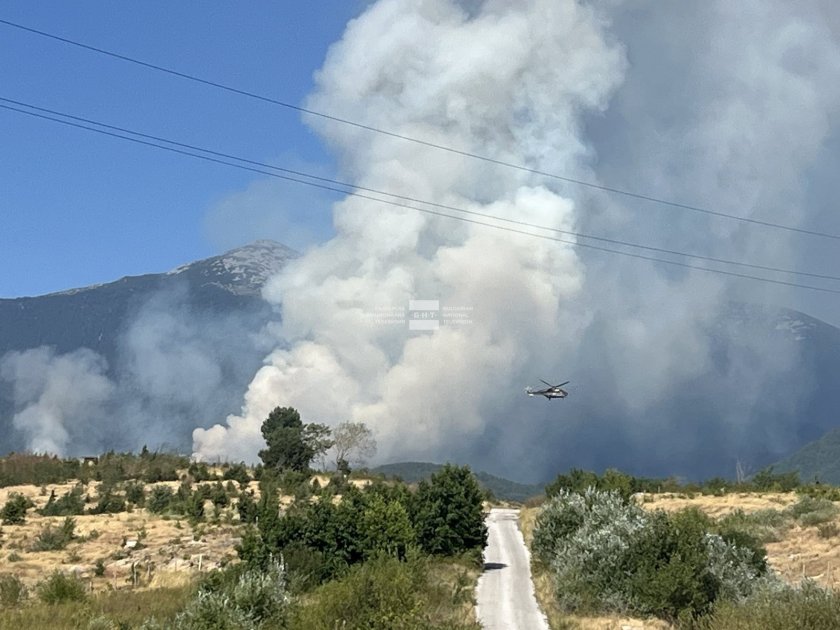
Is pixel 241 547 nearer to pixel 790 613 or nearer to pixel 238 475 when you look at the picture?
pixel 790 613

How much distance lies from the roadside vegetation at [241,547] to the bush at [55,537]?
5.6 inches

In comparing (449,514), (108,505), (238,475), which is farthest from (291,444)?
(449,514)

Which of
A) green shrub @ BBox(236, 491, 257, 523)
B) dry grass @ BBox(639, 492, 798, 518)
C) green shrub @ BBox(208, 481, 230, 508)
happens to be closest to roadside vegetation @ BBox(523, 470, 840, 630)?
dry grass @ BBox(639, 492, 798, 518)

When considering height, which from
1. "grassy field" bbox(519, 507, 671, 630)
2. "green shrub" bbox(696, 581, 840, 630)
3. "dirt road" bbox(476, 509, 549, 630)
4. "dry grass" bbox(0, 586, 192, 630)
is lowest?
"dirt road" bbox(476, 509, 549, 630)

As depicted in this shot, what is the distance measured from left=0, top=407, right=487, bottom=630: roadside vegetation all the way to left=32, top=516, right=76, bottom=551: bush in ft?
0.47

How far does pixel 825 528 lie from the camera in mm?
52094

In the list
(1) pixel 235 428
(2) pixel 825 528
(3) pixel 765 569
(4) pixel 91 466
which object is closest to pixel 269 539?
(3) pixel 765 569

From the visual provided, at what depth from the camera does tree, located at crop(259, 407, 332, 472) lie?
115 meters

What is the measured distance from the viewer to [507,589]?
4253cm

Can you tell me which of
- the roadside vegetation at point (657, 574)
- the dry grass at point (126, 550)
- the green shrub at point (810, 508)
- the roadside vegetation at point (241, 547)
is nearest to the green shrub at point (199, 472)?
the roadside vegetation at point (241, 547)

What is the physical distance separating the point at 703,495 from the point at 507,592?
49508 millimetres

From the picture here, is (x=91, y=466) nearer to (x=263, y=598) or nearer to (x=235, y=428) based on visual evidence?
(x=235, y=428)

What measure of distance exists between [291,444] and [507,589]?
78093 mm

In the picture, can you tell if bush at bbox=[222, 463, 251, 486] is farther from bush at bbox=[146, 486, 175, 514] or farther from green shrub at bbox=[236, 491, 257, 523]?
green shrub at bbox=[236, 491, 257, 523]
